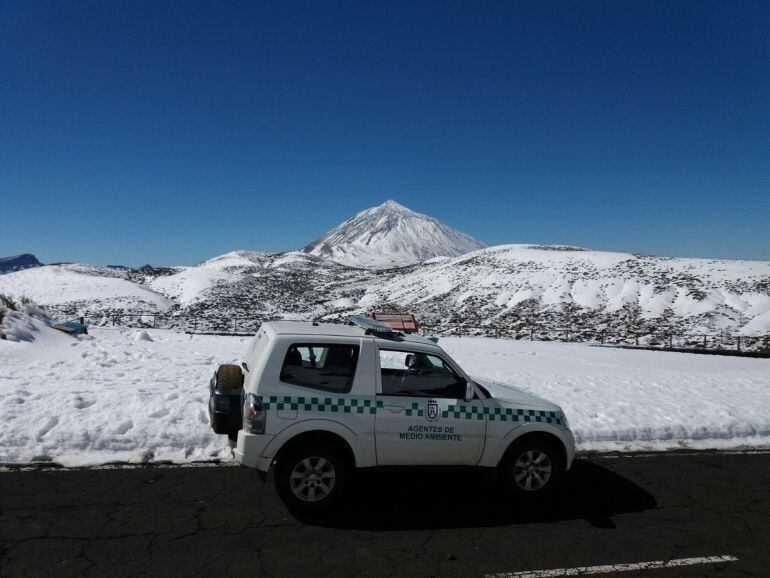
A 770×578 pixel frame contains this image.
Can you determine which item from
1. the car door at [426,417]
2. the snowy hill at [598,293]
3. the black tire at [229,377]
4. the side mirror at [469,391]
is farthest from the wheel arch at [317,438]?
the snowy hill at [598,293]

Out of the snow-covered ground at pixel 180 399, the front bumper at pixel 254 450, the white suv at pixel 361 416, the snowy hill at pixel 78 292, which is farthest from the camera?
the snowy hill at pixel 78 292

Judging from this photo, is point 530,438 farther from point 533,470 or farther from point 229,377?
point 229,377

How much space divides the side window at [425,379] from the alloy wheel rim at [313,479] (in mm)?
1121

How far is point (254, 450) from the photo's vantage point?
552 centimetres

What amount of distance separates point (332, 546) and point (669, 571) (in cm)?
338

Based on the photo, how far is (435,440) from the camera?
5996 millimetres

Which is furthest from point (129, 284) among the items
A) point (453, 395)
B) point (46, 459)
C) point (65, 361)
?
point (453, 395)

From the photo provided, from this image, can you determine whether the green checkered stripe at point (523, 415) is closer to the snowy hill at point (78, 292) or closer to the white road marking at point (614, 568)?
the white road marking at point (614, 568)

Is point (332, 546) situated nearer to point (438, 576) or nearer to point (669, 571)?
point (438, 576)

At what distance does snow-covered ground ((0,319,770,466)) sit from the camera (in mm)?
7559

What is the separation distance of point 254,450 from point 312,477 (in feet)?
2.42

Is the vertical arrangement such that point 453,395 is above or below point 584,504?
above

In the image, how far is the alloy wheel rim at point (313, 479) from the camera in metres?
5.68

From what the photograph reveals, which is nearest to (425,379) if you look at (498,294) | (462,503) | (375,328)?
(375,328)
